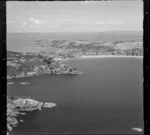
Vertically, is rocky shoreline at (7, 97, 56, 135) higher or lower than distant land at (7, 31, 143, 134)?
lower

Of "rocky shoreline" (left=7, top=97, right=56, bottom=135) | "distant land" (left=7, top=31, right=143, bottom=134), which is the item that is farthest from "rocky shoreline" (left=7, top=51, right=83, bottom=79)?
"rocky shoreline" (left=7, top=97, right=56, bottom=135)

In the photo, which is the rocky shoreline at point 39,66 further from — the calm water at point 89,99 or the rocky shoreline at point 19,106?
the rocky shoreline at point 19,106

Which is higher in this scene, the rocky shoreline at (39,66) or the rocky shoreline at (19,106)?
the rocky shoreline at (39,66)

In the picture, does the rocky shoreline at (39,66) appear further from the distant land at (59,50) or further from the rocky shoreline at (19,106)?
the rocky shoreline at (19,106)

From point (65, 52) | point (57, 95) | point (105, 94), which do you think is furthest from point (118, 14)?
point (57, 95)

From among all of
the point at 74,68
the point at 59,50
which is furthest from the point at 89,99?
the point at 59,50

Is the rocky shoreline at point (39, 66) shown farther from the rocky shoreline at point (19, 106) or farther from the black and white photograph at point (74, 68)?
the rocky shoreline at point (19, 106)

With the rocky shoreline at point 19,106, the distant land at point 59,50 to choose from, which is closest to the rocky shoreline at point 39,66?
the distant land at point 59,50

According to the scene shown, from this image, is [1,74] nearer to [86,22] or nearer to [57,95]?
[57,95]

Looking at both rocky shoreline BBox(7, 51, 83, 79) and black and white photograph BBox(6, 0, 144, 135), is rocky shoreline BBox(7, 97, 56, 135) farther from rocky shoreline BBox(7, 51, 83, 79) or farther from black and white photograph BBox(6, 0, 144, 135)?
rocky shoreline BBox(7, 51, 83, 79)
